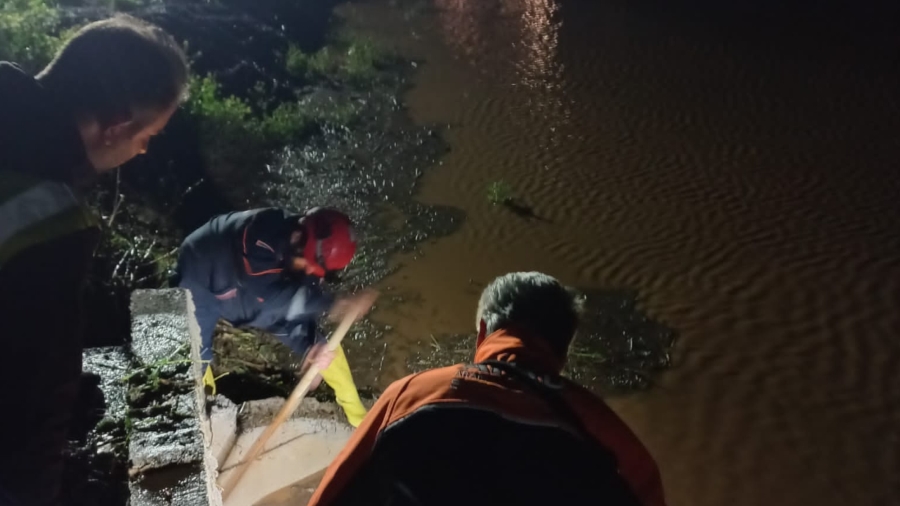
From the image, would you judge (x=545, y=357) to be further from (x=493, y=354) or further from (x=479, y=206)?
(x=479, y=206)

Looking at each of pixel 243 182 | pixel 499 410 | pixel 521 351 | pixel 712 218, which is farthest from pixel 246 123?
pixel 499 410

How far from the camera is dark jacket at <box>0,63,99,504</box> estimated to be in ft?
4.45

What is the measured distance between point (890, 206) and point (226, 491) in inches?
Answer: 340

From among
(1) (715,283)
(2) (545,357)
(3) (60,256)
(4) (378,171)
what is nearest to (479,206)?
(4) (378,171)

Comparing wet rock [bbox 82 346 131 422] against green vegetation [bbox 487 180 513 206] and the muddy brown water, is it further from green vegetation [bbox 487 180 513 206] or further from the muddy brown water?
green vegetation [bbox 487 180 513 206]

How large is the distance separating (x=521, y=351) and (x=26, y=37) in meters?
5.95

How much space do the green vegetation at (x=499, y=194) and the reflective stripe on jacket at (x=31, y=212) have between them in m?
7.12

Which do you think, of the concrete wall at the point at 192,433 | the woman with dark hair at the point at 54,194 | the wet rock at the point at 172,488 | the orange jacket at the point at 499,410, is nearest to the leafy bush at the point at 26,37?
the concrete wall at the point at 192,433

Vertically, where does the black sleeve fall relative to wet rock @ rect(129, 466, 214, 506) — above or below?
above

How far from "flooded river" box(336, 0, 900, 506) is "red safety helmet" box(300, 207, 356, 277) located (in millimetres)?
2428

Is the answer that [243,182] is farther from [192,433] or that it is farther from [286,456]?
[192,433]

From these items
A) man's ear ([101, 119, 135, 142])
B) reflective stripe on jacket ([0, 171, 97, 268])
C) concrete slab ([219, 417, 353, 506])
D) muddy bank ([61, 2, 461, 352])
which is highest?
man's ear ([101, 119, 135, 142])

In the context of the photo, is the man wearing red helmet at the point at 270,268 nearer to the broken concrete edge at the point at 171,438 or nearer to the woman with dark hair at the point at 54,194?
the broken concrete edge at the point at 171,438

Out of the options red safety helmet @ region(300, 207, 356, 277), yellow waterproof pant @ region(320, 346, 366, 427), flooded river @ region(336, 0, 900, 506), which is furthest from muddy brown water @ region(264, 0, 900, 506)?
red safety helmet @ region(300, 207, 356, 277)
